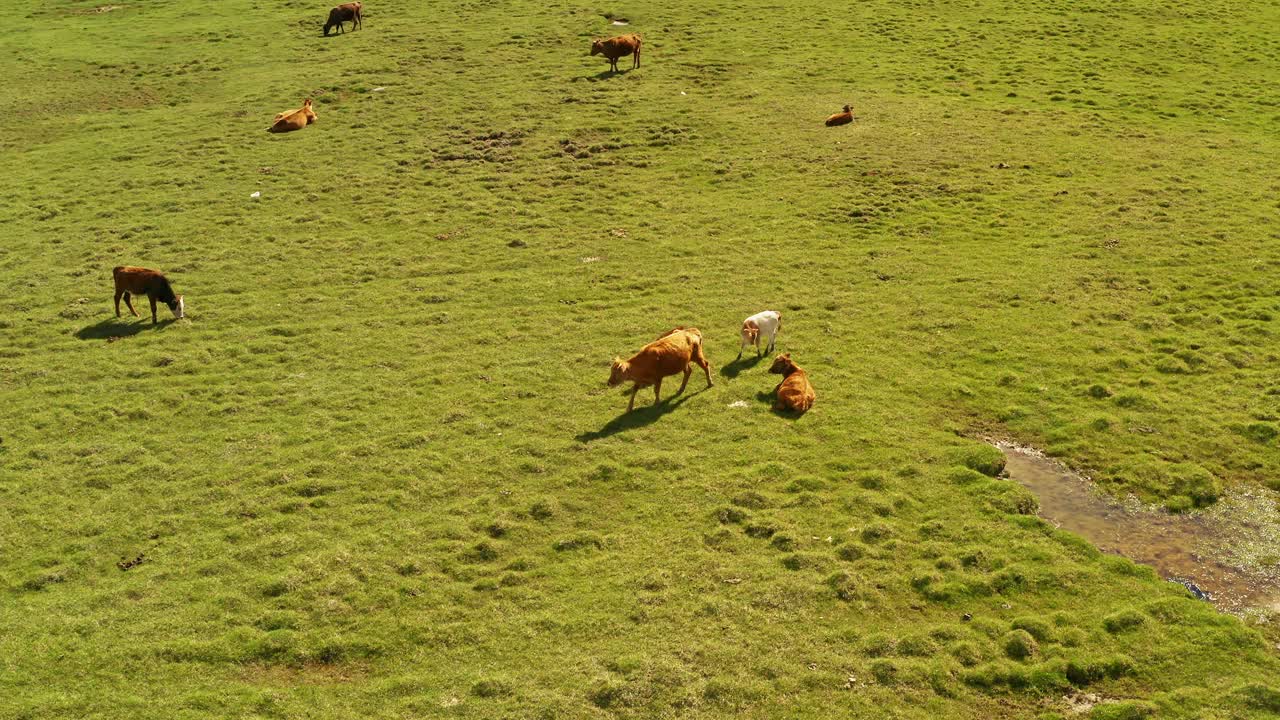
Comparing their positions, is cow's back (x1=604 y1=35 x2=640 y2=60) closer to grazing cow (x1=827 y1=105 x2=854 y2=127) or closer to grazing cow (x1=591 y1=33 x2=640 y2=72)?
grazing cow (x1=591 y1=33 x2=640 y2=72)

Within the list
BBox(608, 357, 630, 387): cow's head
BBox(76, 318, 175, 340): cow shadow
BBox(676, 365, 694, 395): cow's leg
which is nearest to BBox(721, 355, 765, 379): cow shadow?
BBox(676, 365, 694, 395): cow's leg

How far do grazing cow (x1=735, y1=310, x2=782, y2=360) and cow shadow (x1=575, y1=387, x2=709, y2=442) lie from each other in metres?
1.43

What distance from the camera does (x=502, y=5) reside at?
157ft

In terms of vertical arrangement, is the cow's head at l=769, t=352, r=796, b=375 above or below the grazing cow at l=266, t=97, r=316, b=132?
below

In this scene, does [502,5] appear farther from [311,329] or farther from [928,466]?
[928,466]

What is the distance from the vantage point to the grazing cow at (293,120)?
33500 millimetres

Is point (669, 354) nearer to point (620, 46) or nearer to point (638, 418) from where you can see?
point (638, 418)

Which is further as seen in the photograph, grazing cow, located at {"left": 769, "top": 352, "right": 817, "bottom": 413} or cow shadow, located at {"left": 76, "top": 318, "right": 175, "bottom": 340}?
cow shadow, located at {"left": 76, "top": 318, "right": 175, "bottom": 340}

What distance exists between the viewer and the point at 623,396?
17.8 meters

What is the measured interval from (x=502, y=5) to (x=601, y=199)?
24755 millimetres

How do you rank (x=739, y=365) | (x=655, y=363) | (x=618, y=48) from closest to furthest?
(x=655, y=363)
(x=739, y=365)
(x=618, y=48)

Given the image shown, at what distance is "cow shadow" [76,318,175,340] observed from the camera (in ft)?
69.9

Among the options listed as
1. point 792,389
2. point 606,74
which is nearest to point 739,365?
point 792,389

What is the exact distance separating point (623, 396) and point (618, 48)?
78.5 feet
